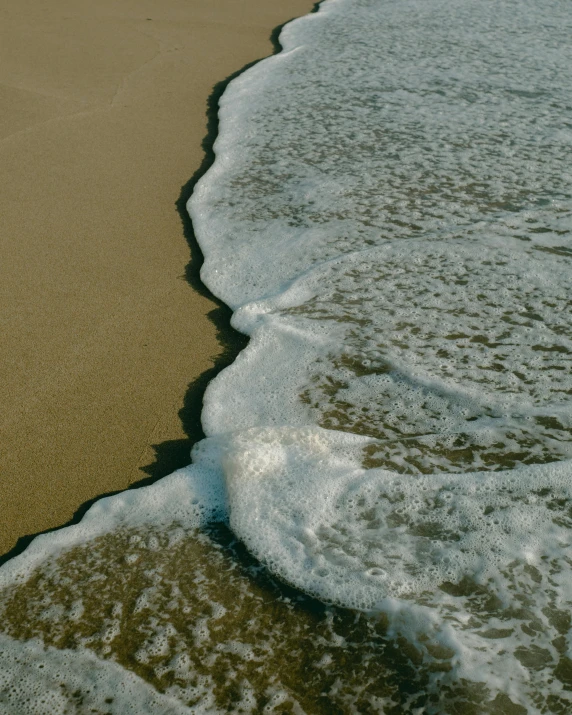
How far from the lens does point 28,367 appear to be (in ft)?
8.71

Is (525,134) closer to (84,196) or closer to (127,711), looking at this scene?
(84,196)

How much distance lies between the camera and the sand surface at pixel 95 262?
7.66 ft

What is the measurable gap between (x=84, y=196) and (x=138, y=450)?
6.43ft

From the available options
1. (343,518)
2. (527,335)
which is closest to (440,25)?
(527,335)

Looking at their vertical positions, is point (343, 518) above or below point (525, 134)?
Result: below

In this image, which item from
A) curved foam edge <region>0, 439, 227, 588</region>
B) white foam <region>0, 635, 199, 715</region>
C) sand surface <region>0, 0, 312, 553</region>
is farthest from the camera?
sand surface <region>0, 0, 312, 553</region>

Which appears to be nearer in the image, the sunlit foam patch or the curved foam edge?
the sunlit foam patch

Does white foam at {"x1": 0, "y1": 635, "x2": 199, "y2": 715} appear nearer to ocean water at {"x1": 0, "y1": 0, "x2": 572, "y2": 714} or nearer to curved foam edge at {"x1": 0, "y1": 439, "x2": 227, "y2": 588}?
ocean water at {"x1": 0, "y1": 0, "x2": 572, "y2": 714}

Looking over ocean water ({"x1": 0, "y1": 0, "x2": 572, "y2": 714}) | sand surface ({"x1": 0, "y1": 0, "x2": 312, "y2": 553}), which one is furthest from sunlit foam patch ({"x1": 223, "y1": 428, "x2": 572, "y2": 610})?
sand surface ({"x1": 0, "y1": 0, "x2": 312, "y2": 553})

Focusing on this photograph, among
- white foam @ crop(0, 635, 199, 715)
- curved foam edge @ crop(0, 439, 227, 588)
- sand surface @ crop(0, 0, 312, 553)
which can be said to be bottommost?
white foam @ crop(0, 635, 199, 715)

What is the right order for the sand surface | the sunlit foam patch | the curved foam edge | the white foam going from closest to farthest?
1. the white foam
2. the sunlit foam patch
3. the curved foam edge
4. the sand surface

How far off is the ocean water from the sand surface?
0.52 feet

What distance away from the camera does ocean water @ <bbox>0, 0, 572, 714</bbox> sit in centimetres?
171

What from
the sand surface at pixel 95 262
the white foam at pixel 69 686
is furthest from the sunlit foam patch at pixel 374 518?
the white foam at pixel 69 686
